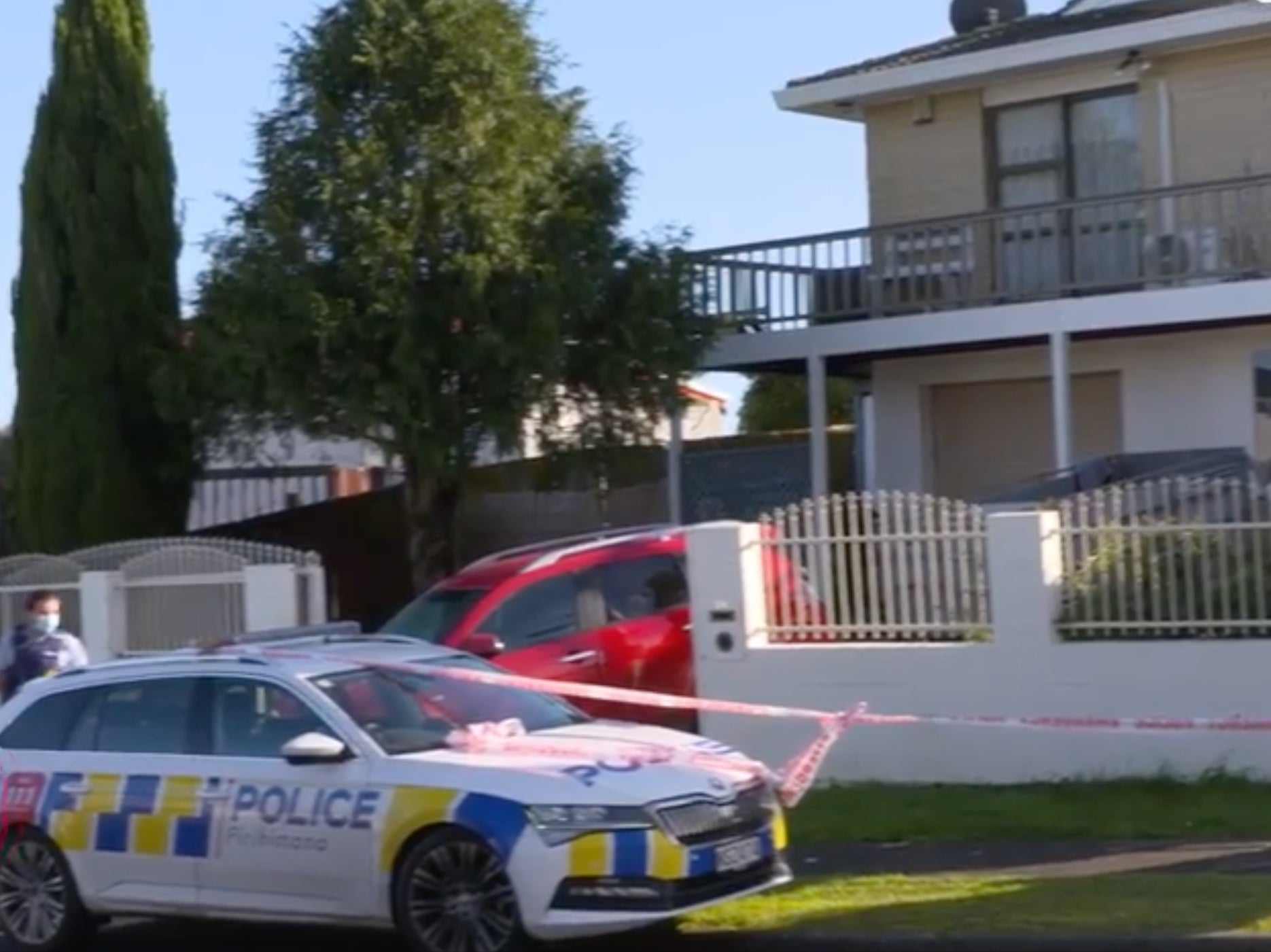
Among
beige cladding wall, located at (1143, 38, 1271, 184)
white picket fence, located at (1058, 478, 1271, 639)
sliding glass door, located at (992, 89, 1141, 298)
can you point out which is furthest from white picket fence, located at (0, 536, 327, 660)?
beige cladding wall, located at (1143, 38, 1271, 184)

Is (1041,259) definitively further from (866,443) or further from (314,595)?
(314,595)

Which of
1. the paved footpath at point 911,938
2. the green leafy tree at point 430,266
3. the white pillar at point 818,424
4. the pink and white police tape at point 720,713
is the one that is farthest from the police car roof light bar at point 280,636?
the white pillar at point 818,424

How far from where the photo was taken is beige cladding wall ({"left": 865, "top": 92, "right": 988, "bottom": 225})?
23.9 meters

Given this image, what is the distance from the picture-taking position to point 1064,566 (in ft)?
49.9

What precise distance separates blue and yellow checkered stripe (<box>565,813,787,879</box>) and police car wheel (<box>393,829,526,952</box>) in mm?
348

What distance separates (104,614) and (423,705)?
8.50 m

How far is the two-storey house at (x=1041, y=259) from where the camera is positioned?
21.3 meters

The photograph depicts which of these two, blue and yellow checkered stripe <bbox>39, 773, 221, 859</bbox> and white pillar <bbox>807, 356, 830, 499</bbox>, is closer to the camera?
blue and yellow checkered stripe <bbox>39, 773, 221, 859</bbox>

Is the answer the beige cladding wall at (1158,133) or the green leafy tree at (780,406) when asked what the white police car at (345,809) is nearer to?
the beige cladding wall at (1158,133)

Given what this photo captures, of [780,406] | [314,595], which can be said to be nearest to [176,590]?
[314,595]

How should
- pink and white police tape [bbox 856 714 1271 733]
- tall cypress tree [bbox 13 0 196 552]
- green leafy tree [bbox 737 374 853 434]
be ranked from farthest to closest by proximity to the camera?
green leafy tree [bbox 737 374 853 434] < tall cypress tree [bbox 13 0 196 552] < pink and white police tape [bbox 856 714 1271 733]

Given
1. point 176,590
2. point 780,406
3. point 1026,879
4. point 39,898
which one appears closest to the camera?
point 39,898

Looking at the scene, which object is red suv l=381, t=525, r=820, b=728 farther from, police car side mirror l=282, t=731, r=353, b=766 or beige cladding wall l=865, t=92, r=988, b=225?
beige cladding wall l=865, t=92, r=988, b=225

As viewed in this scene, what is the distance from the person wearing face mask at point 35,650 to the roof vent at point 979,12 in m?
13.8
